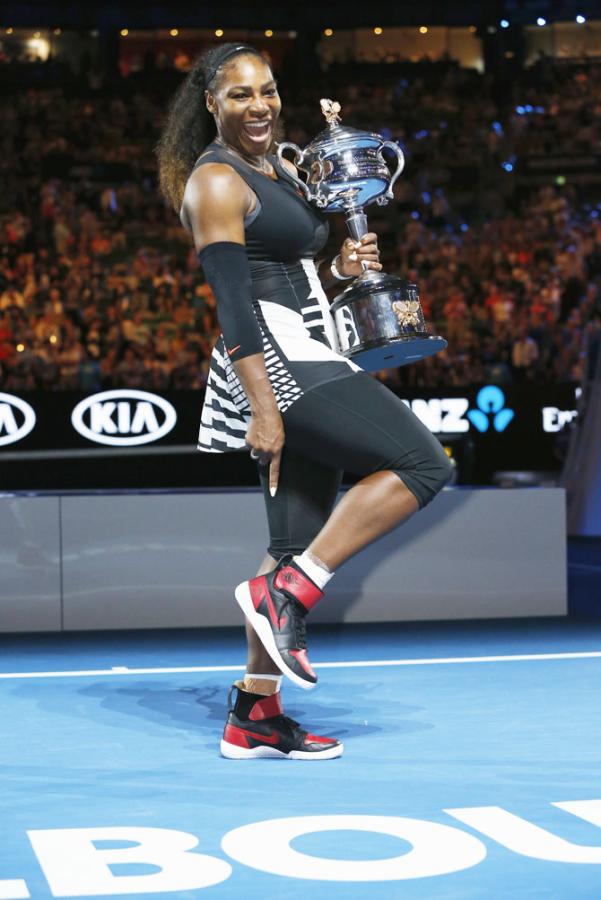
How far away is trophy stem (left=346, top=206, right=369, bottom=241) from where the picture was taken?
3545 mm

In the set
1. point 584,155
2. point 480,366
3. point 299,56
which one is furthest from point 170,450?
point 299,56

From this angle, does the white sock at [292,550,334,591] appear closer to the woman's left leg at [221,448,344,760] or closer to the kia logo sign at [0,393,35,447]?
the woman's left leg at [221,448,344,760]

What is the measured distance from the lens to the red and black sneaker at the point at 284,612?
310cm

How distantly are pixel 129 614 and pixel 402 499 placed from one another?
272cm

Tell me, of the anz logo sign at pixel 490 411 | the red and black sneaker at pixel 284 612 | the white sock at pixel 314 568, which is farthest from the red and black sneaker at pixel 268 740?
the anz logo sign at pixel 490 411

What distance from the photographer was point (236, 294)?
3131 millimetres

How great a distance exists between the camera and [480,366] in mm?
12812

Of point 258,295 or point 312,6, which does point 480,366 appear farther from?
point 312,6

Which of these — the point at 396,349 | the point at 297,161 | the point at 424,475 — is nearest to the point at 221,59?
the point at 297,161

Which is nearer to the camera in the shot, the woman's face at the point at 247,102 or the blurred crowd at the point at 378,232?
the woman's face at the point at 247,102

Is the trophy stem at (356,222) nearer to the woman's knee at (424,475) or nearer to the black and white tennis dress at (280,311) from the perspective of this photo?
the black and white tennis dress at (280,311)

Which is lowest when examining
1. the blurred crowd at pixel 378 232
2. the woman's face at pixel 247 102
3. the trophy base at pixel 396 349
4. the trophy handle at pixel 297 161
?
the trophy base at pixel 396 349

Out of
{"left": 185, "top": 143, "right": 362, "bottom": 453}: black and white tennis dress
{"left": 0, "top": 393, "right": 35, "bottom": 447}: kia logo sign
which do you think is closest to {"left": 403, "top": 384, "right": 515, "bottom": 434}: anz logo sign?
{"left": 0, "top": 393, "right": 35, "bottom": 447}: kia logo sign

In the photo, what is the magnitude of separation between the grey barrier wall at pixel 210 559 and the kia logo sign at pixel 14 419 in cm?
291
